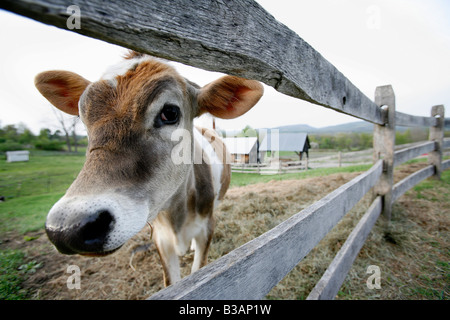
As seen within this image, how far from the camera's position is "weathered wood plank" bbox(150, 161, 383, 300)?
26.1 inches

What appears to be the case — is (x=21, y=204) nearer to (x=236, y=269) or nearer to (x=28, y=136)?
(x=28, y=136)

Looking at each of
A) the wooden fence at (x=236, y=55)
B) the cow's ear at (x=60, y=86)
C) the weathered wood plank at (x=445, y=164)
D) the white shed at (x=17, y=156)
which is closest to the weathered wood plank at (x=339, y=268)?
the wooden fence at (x=236, y=55)

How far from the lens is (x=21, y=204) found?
19.9ft

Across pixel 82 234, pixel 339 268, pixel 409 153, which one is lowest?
pixel 339 268

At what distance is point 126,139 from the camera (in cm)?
112

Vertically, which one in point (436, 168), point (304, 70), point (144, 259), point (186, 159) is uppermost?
point (304, 70)

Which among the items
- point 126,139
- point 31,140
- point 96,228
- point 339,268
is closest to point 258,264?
point 96,228

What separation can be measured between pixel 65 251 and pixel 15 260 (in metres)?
3.38

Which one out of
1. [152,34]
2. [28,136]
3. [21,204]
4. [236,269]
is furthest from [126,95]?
[21,204]

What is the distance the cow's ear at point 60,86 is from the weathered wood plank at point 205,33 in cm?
155

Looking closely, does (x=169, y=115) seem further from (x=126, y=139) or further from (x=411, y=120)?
(x=411, y=120)

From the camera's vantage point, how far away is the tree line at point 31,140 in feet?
8.31

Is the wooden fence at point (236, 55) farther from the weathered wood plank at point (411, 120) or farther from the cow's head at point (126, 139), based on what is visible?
the weathered wood plank at point (411, 120)

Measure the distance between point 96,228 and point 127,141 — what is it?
49 centimetres
